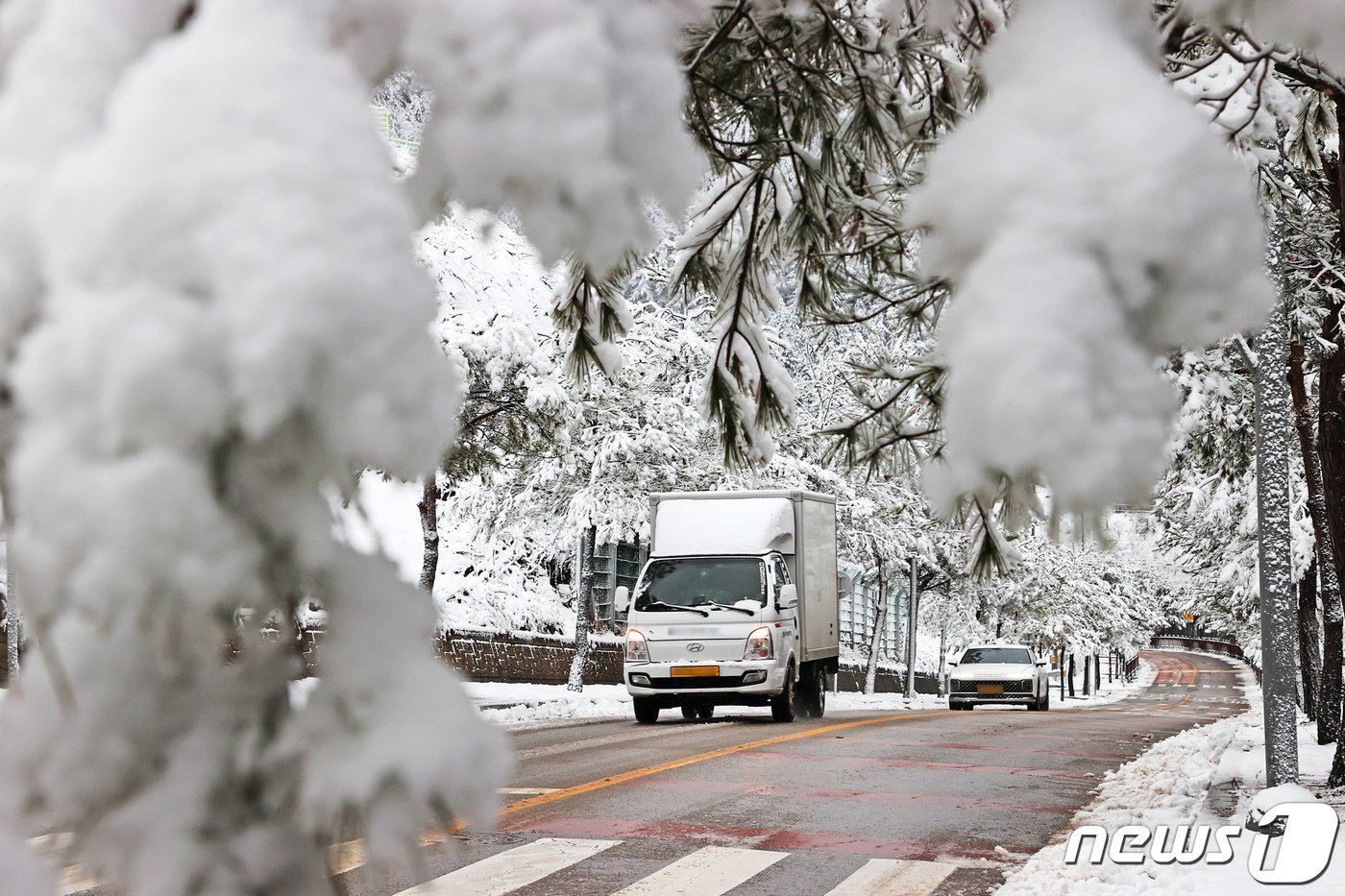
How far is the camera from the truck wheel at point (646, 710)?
1639 cm

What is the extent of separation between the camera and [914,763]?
11953mm

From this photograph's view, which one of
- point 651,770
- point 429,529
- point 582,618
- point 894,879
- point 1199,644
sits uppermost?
point 1199,644

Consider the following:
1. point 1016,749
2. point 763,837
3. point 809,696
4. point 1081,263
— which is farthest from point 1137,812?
point 809,696

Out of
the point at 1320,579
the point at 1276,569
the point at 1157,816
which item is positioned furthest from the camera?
the point at 1320,579

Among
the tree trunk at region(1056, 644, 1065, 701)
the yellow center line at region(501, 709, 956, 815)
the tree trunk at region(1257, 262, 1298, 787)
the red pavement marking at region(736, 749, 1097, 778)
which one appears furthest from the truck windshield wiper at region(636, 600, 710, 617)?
the tree trunk at region(1056, 644, 1065, 701)

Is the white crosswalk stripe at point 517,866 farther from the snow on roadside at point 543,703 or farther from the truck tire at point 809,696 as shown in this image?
the truck tire at point 809,696

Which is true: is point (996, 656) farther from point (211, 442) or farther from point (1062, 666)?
point (211, 442)

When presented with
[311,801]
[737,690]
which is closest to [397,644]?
[311,801]

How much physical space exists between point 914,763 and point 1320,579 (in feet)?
15.2

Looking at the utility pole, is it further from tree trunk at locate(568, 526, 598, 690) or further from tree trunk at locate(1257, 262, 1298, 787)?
tree trunk at locate(1257, 262, 1298, 787)

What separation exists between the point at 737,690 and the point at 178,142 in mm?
15202

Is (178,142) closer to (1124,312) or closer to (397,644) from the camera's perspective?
(397,644)

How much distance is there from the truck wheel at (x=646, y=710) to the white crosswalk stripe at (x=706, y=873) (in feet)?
29.4

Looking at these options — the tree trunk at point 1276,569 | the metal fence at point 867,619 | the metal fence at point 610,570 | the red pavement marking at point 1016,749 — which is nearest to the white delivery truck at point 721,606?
the red pavement marking at point 1016,749
